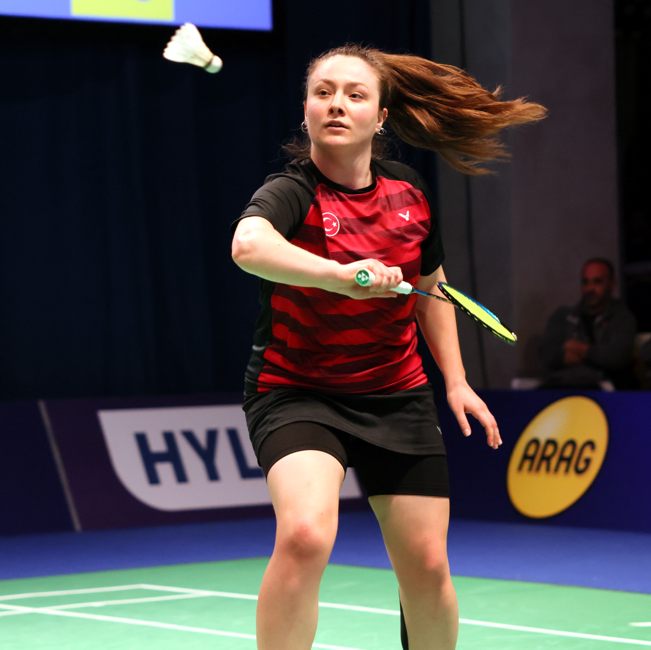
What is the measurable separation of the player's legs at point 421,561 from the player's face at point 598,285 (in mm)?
5155

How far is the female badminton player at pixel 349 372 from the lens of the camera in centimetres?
331

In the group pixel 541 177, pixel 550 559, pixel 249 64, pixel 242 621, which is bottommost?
pixel 550 559

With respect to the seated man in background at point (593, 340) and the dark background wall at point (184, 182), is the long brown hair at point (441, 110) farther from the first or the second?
the dark background wall at point (184, 182)

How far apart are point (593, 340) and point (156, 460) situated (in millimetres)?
2587

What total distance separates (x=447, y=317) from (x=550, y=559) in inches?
136

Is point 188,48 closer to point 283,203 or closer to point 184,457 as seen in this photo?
point 283,203

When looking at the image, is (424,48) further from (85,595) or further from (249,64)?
(85,595)

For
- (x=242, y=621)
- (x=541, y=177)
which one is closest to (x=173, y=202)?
(x=541, y=177)

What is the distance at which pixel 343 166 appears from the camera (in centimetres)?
356

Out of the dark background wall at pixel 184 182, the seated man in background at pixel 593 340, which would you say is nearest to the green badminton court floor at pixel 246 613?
the seated man in background at pixel 593 340

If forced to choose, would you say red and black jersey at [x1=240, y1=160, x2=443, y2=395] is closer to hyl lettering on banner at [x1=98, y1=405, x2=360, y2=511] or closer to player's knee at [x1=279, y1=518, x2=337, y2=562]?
player's knee at [x1=279, y1=518, x2=337, y2=562]

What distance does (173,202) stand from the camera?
9.12 meters

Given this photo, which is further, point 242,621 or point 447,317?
point 242,621

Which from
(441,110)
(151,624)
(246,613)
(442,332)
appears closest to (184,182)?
(246,613)
